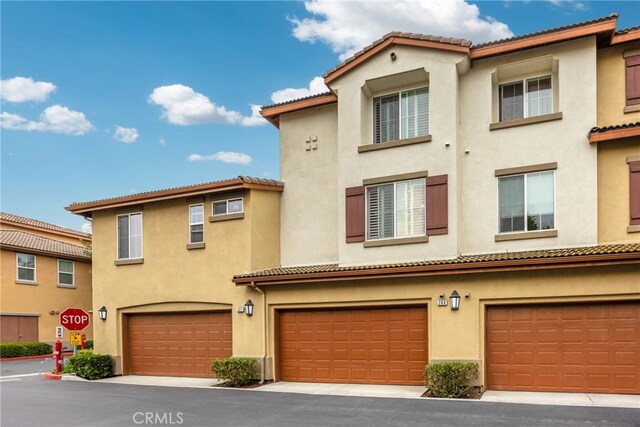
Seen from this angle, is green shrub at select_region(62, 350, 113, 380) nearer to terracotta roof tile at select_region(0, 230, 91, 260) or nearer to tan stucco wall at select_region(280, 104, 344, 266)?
tan stucco wall at select_region(280, 104, 344, 266)

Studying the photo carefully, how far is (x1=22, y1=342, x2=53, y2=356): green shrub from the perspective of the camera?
96.6 feet

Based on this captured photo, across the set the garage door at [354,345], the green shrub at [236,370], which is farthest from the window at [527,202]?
the green shrub at [236,370]

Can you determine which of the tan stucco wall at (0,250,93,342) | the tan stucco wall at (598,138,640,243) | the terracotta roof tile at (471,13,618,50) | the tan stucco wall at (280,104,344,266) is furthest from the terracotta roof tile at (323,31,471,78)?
the tan stucco wall at (0,250,93,342)

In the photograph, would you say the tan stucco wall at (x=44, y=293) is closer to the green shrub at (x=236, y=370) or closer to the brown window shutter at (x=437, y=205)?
the green shrub at (x=236, y=370)

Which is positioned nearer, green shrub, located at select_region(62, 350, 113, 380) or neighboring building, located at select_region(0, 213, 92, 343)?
green shrub, located at select_region(62, 350, 113, 380)

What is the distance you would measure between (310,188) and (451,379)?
313 inches

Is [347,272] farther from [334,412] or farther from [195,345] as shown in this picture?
[195,345]

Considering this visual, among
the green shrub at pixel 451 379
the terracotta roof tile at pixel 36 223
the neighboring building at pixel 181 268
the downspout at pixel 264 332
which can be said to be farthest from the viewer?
the terracotta roof tile at pixel 36 223

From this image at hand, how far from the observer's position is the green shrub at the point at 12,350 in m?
28.1

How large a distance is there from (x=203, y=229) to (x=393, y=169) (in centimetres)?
672

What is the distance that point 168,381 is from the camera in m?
18.4

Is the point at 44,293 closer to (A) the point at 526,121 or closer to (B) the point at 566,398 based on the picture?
(A) the point at 526,121

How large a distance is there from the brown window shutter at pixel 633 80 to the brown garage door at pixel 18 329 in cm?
2980

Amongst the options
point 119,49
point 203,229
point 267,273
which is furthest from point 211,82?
point 267,273
